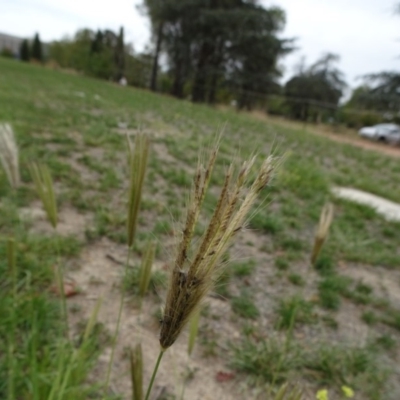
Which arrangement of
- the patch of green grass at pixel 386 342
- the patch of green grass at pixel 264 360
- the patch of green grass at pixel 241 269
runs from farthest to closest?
the patch of green grass at pixel 241 269, the patch of green grass at pixel 386 342, the patch of green grass at pixel 264 360

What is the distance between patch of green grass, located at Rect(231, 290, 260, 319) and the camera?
6.64 feet

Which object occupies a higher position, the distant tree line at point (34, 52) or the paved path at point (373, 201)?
the distant tree line at point (34, 52)

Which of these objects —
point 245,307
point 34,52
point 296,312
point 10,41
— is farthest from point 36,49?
point 296,312

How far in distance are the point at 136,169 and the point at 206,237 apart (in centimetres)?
28

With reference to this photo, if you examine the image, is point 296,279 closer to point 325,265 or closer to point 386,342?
point 325,265

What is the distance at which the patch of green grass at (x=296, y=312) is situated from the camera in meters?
1.98

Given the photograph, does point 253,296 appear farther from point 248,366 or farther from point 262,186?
point 262,186

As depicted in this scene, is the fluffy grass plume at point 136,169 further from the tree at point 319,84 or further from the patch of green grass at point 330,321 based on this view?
the tree at point 319,84

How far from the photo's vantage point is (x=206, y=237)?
395mm

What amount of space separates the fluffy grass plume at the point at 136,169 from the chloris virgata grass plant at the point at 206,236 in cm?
24

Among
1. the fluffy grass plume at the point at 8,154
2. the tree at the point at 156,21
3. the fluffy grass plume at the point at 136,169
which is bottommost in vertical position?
the fluffy grass plume at the point at 8,154

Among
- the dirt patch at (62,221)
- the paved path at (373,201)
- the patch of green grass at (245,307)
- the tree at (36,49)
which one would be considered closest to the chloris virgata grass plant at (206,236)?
the patch of green grass at (245,307)

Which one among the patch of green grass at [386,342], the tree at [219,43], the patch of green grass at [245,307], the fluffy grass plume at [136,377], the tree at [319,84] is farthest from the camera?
the tree at [319,84]

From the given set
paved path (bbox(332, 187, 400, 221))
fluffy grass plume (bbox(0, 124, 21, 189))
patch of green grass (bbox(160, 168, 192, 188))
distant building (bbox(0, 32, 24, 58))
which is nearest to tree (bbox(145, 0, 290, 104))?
paved path (bbox(332, 187, 400, 221))
